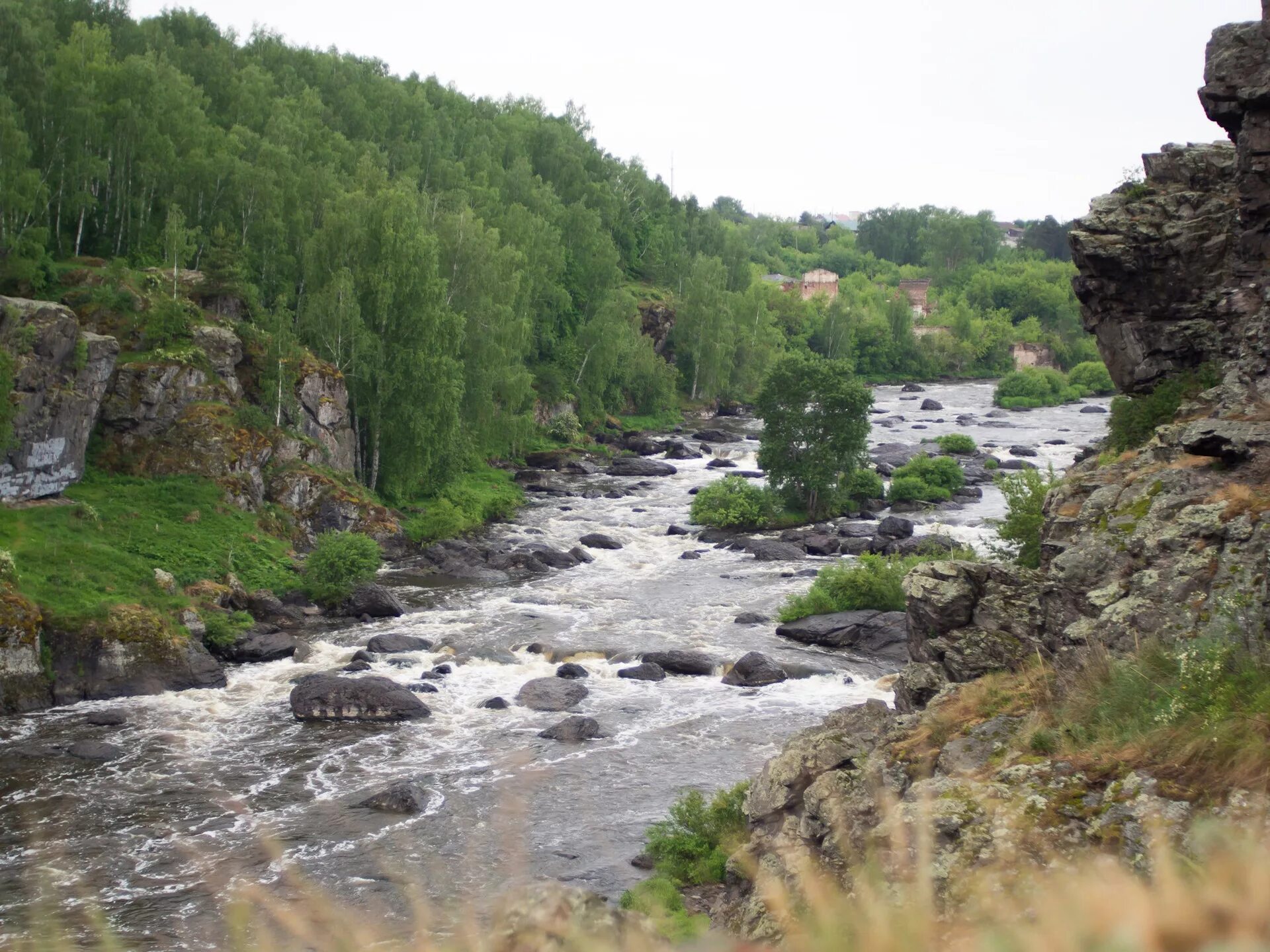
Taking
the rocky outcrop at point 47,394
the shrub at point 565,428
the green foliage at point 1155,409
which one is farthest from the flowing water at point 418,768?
the shrub at point 565,428

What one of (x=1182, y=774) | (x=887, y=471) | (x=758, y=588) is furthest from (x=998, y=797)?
(x=887, y=471)

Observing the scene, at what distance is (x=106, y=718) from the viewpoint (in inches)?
1089

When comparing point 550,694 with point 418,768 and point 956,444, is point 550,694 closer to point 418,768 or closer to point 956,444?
point 418,768

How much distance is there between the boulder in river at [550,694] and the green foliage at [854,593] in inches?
340

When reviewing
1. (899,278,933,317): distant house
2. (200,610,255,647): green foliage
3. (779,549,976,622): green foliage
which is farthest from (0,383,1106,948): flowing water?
(899,278,933,317): distant house

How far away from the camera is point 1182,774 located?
431 inches

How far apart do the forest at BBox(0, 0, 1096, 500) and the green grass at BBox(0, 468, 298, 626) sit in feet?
22.6

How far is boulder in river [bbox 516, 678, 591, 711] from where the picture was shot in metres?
29.4

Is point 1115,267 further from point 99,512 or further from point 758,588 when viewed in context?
point 99,512

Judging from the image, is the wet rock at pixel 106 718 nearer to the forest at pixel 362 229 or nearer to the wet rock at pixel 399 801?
the wet rock at pixel 399 801

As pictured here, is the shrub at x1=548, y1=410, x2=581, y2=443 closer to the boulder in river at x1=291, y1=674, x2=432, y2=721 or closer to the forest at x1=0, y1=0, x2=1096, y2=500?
the forest at x1=0, y1=0, x2=1096, y2=500

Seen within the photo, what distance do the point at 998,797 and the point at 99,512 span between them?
33.1m

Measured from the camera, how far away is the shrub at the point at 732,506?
168 feet

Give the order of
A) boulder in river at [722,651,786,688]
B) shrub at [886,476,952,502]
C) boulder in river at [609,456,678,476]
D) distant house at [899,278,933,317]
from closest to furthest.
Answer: boulder in river at [722,651,786,688], shrub at [886,476,952,502], boulder in river at [609,456,678,476], distant house at [899,278,933,317]
